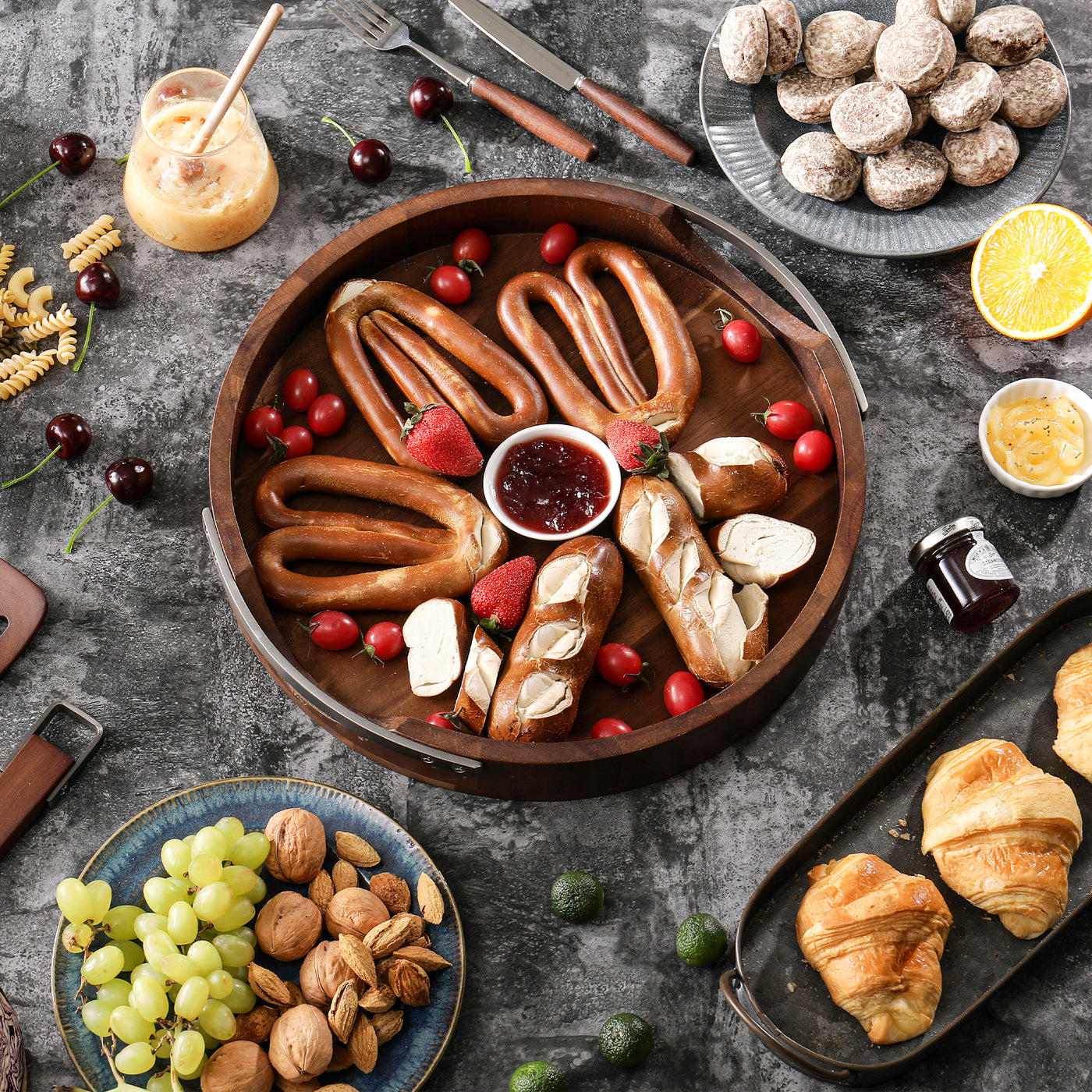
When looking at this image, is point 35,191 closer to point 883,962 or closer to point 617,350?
point 617,350

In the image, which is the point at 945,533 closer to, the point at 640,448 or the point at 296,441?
the point at 640,448

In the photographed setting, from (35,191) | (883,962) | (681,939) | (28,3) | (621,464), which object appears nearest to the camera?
(883,962)

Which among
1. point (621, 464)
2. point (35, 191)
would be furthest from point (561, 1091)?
point (35, 191)

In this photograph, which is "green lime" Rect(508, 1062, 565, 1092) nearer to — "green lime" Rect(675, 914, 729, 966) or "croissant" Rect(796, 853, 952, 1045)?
"green lime" Rect(675, 914, 729, 966)

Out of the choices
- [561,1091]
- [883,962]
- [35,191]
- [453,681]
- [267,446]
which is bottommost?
[561,1091]

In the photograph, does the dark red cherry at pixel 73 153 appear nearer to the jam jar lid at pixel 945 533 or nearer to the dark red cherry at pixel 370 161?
the dark red cherry at pixel 370 161

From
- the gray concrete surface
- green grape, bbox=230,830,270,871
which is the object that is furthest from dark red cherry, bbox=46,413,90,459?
green grape, bbox=230,830,270,871
